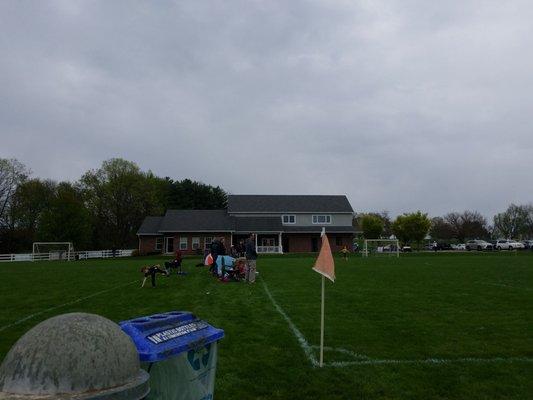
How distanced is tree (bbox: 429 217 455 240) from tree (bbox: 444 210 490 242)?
96 centimetres

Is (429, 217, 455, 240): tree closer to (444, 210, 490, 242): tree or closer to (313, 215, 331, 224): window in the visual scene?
(444, 210, 490, 242): tree

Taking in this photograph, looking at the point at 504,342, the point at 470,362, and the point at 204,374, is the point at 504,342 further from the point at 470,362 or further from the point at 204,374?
the point at 204,374

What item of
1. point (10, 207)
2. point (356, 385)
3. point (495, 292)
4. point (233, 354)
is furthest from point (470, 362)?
point (10, 207)

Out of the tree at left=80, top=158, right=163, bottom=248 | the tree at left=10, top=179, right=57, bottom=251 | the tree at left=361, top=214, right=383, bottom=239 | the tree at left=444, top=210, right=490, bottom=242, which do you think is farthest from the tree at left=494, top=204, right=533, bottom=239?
the tree at left=10, top=179, right=57, bottom=251

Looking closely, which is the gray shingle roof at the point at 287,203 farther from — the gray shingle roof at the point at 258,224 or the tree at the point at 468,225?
the tree at the point at 468,225

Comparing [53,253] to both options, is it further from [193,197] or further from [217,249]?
[217,249]

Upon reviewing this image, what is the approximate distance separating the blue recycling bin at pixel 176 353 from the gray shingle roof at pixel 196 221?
170 ft

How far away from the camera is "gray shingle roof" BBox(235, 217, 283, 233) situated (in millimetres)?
56844


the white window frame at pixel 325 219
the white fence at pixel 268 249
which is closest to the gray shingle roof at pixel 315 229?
the white window frame at pixel 325 219

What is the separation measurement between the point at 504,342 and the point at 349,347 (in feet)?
8.70

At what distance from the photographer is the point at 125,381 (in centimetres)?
263

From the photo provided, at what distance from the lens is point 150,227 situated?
61.4m

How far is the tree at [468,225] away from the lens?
111 meters

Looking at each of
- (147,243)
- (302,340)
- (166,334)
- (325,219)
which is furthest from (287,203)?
(166,334)
